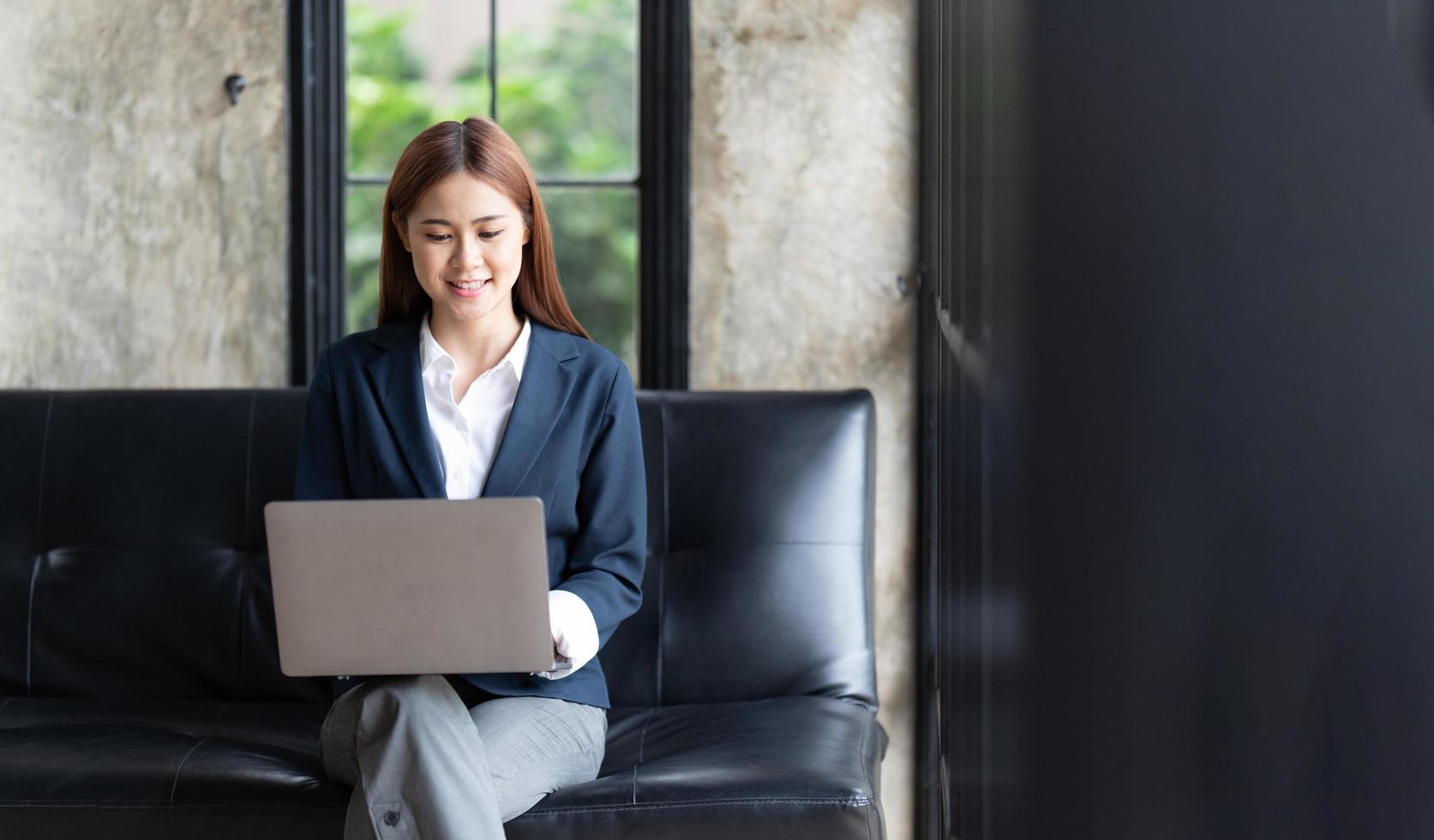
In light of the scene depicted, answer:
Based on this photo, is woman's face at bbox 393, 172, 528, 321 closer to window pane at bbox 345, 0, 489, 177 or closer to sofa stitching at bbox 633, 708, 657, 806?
sofa stitching at bbox 633, 708, 657, 806

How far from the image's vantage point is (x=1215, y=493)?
161 mm

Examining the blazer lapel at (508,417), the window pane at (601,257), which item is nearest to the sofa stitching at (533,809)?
the blazer lapel at (508,417)

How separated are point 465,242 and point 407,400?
25 cm

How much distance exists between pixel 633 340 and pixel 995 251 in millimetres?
2452

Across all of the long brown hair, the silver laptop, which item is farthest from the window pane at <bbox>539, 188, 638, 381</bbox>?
the silver laptop

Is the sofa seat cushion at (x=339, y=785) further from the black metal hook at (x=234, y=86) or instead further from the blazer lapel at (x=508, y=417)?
the black metal hook at (x=234, y=86)

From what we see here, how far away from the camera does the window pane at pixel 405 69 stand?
2805 mm

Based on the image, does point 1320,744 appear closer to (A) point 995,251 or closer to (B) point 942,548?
(A) point 995,251

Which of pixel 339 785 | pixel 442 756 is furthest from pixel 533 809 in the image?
pixel 339 785

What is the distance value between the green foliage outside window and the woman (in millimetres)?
713

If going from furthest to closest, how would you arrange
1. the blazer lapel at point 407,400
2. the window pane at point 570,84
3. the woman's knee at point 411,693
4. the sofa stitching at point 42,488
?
1. the window pane at point 570,84
2. the sofa stitching at point 42,488
3. the blazer lapel at point 407,400
4. the woman's knee at point 411,693

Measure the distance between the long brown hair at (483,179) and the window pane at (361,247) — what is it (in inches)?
29.1

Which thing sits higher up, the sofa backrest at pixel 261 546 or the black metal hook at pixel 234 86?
the black metal hook at pixel 234 86

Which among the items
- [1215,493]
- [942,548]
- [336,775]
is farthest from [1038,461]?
[336,775]
